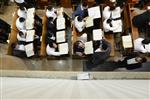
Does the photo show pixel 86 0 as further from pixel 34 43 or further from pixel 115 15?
pixel 34 43

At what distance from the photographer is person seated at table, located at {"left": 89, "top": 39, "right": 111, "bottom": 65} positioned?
589cm

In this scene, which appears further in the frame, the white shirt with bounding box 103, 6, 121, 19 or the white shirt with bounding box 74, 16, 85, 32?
the white shirt with bounding box 74, 16, 85, 32

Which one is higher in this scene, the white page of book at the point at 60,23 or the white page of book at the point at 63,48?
the white page of book at the point at 60,23

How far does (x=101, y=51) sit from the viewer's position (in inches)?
232

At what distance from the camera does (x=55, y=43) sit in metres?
6.29

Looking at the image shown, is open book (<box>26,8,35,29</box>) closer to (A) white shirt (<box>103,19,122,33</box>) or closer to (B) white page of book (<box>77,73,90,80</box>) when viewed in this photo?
(A) white shirt (<box>103,19,122,33</box>)

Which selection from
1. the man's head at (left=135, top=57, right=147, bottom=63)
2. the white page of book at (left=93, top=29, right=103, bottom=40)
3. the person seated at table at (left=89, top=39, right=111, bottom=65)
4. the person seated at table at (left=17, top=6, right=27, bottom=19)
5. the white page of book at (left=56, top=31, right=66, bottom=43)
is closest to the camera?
the man's head at (left=135, top=57, right=147, bottom=63)

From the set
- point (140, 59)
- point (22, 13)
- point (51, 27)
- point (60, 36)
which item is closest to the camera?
point (140, 59)

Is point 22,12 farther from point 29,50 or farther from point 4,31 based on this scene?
point 29,50

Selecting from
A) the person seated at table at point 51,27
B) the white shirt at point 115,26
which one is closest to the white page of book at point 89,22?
the white shirt at point 115,26

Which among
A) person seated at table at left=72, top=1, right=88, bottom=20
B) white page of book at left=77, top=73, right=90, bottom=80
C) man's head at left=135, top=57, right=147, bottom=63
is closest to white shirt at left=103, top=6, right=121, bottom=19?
person seated at table at left=72, top=1, right=88, bottom=20

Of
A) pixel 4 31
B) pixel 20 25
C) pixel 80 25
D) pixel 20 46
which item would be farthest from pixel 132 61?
pixel 4 31

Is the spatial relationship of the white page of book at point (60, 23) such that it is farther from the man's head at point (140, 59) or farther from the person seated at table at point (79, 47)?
the man's head at point (140, 59)

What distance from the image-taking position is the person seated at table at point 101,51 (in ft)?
19.3
